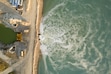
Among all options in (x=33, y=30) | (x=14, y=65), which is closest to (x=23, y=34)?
(x=33, y=30)

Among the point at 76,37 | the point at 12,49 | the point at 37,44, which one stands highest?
the point at 76,37

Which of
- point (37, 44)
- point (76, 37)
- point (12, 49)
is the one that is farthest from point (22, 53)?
point (76, 37)

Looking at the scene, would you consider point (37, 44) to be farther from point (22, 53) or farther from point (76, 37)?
point (76, 37)

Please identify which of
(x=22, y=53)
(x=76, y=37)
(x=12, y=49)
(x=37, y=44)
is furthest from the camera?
(x=76, y=37)

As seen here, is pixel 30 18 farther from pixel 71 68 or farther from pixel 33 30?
pixel 71 68

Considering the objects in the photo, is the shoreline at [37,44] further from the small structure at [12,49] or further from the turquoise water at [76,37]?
the small structure at [12,49]

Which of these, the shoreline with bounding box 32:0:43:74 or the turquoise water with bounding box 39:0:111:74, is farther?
the turquoise water with bounding box 39:0:111:74

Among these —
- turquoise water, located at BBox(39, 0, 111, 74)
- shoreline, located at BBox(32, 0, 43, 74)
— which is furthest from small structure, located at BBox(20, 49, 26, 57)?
turquoise water, located at BBox(39, 0, 111, 74)

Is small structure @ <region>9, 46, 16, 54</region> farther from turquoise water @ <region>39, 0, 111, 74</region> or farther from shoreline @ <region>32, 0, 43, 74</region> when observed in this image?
turquoise water @ <region>39, 0, 111, 74</region>
